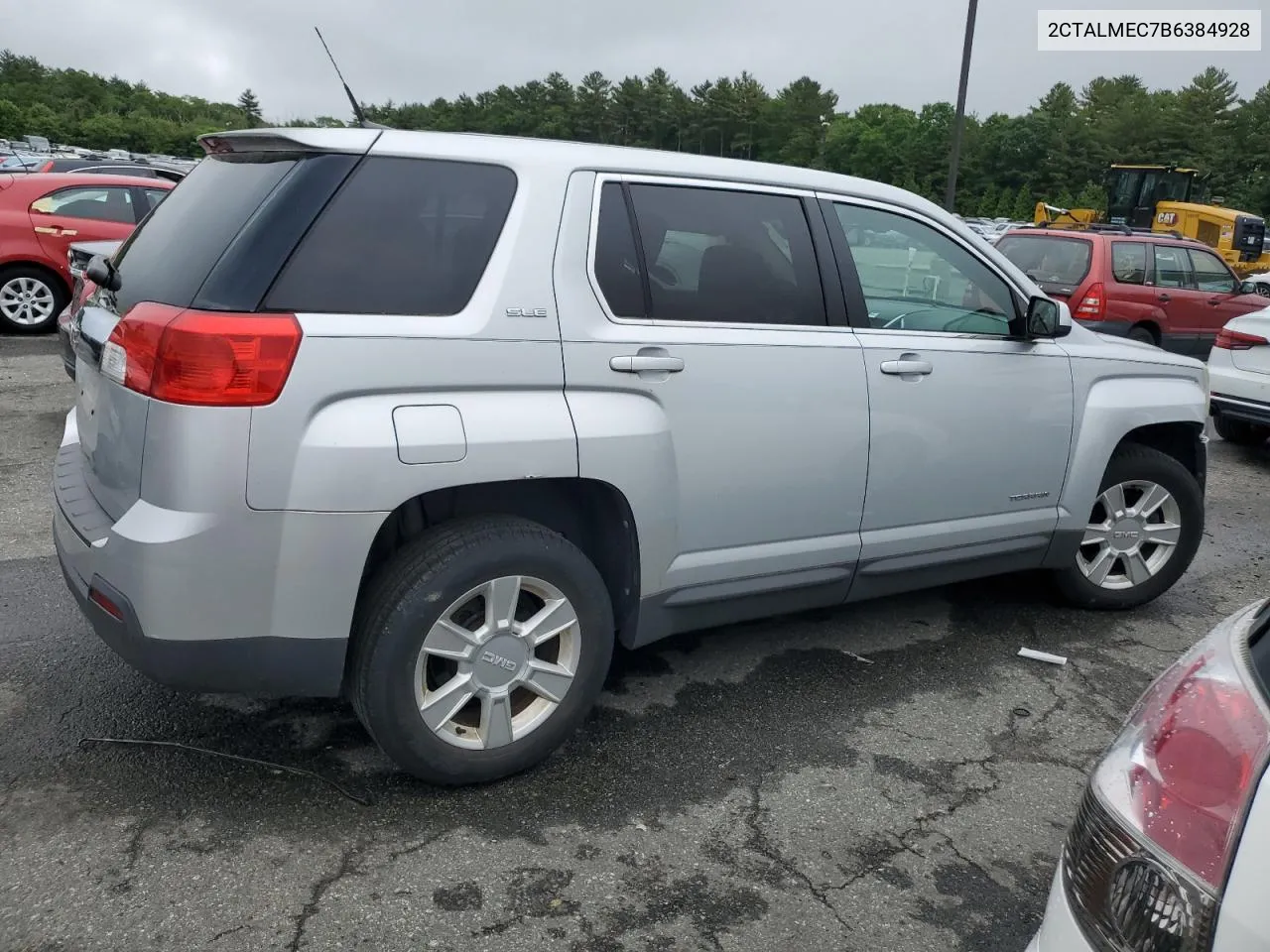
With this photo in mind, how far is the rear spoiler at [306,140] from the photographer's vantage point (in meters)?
2.83

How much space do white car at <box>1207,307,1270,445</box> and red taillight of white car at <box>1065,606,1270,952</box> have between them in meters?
7.29

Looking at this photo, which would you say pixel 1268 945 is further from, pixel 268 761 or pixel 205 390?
pixel 268 761

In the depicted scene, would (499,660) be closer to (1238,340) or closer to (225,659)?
(225,659)

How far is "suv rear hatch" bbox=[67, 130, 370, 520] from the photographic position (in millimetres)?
2637

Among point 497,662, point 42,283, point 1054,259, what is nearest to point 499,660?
point 497,662

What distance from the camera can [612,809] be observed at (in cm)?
303

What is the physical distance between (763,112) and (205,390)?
80108 millimetres

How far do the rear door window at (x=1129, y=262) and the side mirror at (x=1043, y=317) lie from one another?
8.19 metres

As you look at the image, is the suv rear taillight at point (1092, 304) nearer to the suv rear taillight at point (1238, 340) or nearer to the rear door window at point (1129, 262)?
the rear door window at point (1129, 262)

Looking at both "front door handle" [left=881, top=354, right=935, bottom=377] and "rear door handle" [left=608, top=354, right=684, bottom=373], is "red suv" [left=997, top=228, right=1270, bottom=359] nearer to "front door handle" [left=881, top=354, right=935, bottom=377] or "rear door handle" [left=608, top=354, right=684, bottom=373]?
"front door handle" [left=881, top=354, right=935, bottom=377]

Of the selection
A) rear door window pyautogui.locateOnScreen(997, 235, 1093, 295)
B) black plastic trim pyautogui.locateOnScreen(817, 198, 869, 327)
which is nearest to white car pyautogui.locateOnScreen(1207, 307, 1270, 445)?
rear door window pyautogui.locateOnScreen(997, 235, 1093, 295)

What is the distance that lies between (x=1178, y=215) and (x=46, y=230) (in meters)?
22.0

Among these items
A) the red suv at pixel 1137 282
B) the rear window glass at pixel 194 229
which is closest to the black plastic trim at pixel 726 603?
the rear window glass at pixel 194 229

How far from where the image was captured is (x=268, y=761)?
315 cm
